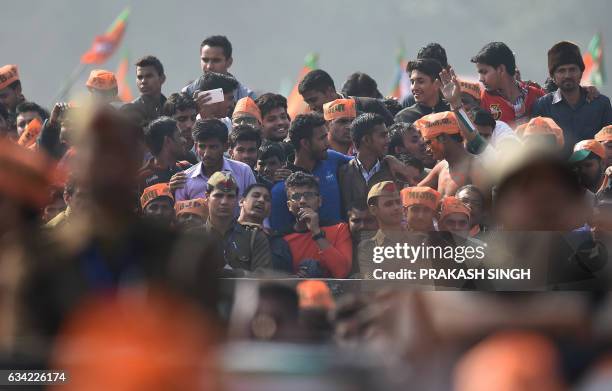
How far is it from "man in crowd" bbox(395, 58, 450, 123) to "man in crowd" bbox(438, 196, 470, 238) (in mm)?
1674

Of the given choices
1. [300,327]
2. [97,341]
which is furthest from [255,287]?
[97,341]

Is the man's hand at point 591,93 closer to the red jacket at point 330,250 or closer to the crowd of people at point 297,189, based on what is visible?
→ the crowd of people at point 297,189

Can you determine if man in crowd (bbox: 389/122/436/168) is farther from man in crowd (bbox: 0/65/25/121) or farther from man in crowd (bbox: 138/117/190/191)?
man in crowd (bbox: 0/65/25/121)

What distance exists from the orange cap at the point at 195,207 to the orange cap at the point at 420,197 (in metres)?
1.19

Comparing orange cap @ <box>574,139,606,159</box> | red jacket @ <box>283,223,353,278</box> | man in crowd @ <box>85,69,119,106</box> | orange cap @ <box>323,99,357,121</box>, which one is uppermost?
man in crowd @ <box>85,69,119,106</box>

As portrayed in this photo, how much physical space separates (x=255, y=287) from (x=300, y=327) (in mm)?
496

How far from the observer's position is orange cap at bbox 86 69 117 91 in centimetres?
956

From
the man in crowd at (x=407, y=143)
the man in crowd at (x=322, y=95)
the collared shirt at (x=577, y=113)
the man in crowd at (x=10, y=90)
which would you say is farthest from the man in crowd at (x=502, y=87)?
the man in crowd at (x=10, y=90)

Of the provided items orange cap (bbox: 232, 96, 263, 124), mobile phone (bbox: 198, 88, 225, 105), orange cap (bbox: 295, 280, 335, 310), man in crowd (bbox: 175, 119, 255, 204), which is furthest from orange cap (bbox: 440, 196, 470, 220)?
mobile phone (bbox: 198, 88, 225, 105)

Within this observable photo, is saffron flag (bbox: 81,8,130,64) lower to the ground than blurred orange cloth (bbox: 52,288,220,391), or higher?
higher

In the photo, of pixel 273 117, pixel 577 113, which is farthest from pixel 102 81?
pixel 577 113

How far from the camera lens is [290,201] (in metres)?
7.84

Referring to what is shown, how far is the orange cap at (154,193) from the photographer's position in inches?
302

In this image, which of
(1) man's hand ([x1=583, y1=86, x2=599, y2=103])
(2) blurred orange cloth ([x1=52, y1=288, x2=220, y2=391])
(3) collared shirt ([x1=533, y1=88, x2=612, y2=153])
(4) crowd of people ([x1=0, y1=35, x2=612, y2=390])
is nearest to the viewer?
(2) blurred orange cloth ([x1=52, y1=288, x2=220, y2=391])
